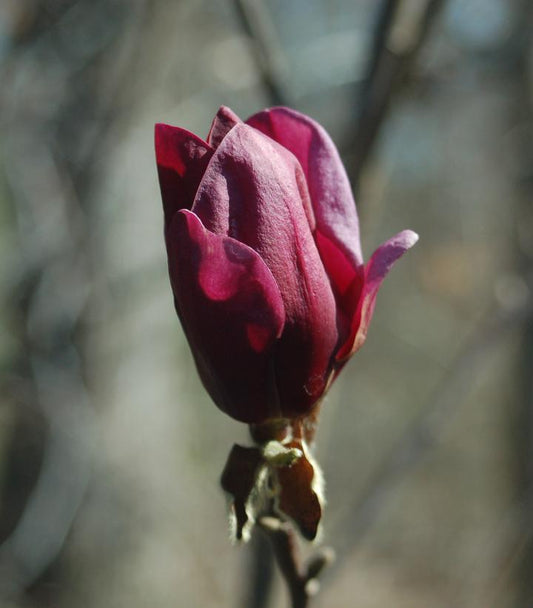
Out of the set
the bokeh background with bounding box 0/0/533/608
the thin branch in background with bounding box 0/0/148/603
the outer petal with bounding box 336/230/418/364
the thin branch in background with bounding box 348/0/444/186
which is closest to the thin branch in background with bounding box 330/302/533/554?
the bokeh background with bounding box 0/0/533/608

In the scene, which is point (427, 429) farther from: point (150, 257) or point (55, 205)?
point (150, 257)

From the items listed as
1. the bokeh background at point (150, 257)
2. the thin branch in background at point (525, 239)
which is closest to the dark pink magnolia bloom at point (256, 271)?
the bokeh background at point (150, 257)

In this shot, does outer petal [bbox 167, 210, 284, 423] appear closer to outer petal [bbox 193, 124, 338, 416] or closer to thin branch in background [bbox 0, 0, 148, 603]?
outer petal [bbox 193, 124, 338, 416]

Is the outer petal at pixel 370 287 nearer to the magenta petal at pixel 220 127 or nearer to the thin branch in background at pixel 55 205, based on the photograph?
the magenta petal at pixel 220 127

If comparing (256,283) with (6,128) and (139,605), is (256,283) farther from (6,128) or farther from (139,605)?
(139,605)

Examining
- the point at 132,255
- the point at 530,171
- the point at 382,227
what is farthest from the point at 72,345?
the point at 382,227

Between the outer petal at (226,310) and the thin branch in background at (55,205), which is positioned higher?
the outer petal at (226,310)

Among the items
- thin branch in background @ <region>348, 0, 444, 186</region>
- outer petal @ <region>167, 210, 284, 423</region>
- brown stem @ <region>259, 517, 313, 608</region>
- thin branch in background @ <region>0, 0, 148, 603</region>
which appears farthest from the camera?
thin branch in background @ <region>0, 0, 148, 603</region>

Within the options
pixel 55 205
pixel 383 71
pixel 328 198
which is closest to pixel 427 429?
pixel 383 71

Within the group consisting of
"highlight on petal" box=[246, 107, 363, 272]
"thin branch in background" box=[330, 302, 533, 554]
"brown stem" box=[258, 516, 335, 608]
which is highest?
"highlight on petal" box=[246, 107, 363, 272]
